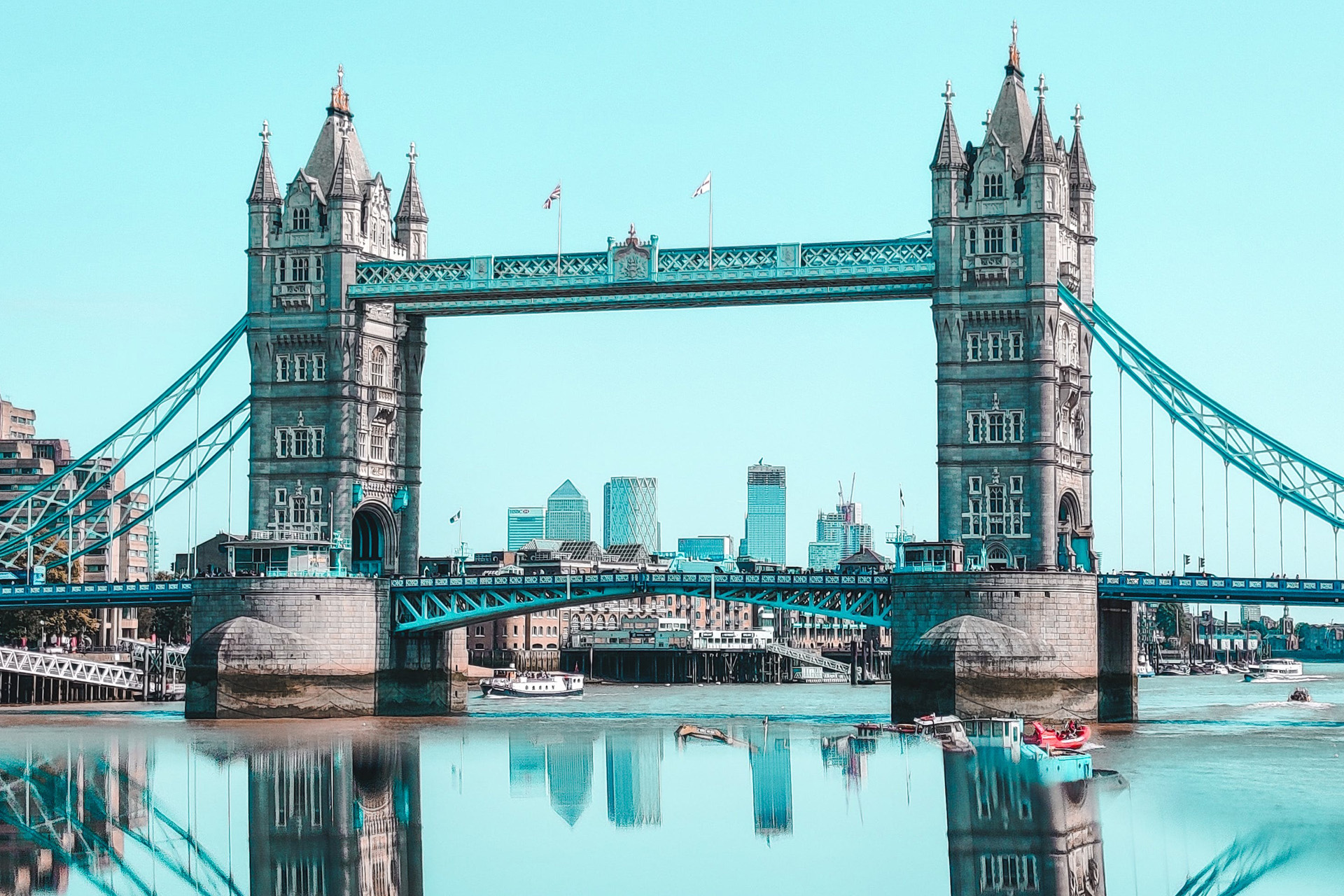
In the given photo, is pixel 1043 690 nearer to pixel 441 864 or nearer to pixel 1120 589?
pixel 1120 589

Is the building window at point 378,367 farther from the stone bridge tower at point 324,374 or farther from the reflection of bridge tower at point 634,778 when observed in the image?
the reflection of bridge tower at point 634,778

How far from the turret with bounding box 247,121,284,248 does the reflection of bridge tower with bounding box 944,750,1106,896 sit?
188 ft

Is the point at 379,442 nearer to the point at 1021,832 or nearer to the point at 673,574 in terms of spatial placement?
the point at 673,574

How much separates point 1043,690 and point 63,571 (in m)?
81.7

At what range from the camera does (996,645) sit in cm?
9856

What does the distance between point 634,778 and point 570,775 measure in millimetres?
2700

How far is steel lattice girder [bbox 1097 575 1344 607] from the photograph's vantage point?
10119cm

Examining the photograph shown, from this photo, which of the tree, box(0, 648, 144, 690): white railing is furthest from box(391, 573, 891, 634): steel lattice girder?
the tree

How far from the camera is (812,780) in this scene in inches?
2906

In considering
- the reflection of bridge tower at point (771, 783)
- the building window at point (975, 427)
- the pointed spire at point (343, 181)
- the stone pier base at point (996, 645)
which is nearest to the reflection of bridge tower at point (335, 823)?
the reflection of bridge tower at point (771, 783)

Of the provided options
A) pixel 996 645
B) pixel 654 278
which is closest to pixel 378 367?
pixel 654 278

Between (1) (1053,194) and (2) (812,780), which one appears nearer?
(2) (812,780)

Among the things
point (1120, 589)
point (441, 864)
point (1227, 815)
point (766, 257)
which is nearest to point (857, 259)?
point (766, 257)

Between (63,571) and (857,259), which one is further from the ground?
(857,259)
